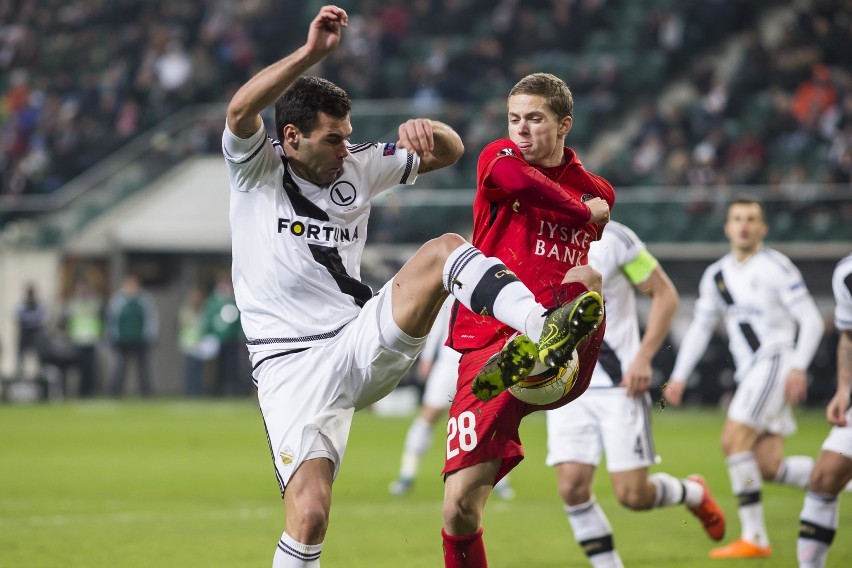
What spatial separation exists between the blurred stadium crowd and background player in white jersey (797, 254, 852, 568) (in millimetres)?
12991

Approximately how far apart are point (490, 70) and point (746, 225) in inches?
598

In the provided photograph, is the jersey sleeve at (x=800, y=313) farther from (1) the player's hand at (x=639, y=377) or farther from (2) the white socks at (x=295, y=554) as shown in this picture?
(2) the white socks at (x=295, y=554)

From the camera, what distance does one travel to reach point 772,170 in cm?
2033

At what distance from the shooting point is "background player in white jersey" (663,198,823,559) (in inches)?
360

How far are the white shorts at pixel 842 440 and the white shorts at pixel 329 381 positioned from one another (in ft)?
8.34

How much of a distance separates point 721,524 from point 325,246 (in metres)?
3.94

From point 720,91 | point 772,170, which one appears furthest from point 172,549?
point 720,91

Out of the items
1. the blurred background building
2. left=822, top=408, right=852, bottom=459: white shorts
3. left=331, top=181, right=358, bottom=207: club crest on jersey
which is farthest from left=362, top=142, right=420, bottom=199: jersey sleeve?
the blurred background building

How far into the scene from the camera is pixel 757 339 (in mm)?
9617

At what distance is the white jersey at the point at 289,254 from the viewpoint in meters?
5.66

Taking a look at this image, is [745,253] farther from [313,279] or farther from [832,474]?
[313,279]

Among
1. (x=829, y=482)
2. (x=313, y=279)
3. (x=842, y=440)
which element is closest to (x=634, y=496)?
(x=829, y=482)

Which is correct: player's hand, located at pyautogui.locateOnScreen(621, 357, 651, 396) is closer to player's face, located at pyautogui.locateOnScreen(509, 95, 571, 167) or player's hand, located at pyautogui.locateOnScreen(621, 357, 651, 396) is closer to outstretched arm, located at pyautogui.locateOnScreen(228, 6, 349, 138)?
player's face, located at pyautogui.locateOnScreen(509, 95, 571, 167)

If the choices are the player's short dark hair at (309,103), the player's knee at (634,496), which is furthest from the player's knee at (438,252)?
the player's knee at (634,496)
